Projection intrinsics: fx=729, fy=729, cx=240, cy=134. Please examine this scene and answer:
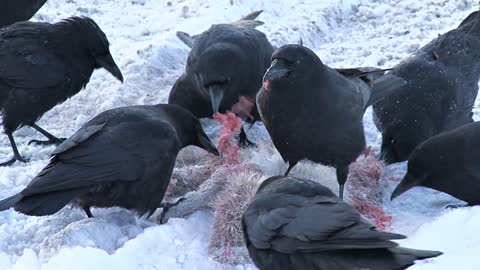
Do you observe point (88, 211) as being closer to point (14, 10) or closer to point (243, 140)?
point (243, 140)

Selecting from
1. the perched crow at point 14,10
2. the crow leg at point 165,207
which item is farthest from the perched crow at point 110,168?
the perched crow at point 14,10

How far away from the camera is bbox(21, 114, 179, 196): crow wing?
177 inches

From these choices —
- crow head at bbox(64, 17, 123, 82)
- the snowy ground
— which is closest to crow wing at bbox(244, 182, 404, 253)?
the snowy ground

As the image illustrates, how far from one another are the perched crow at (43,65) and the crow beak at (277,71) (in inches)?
74.2

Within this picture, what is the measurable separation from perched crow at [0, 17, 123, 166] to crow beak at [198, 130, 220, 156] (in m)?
1.24

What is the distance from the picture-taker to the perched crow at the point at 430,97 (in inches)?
242

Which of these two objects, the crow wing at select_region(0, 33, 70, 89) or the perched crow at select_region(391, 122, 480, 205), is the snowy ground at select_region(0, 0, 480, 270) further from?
the crow wing at select_region(0, 33, 70, 89)

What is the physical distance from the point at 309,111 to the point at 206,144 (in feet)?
2.93

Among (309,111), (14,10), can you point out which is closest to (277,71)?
(309,111)

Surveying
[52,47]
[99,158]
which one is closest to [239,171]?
[99,158]

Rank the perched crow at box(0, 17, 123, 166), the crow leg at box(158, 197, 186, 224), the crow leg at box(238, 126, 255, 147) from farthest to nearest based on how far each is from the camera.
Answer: the crow leg at box(238, 126, 255, 147), the perched crow at box(0, 17, 123, 166), the crow leg at box(158, 197, 186, 224)

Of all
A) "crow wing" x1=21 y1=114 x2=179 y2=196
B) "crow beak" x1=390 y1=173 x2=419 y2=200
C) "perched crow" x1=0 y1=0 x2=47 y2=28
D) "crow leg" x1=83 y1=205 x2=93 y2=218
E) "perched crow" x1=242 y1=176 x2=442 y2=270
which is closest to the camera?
"perched crow" x1=242 y1=176 x2=442 y2=270

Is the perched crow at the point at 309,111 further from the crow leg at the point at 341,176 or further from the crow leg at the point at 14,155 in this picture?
the crow leg at the point at 14,155

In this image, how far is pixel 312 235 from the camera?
12.6 feet
